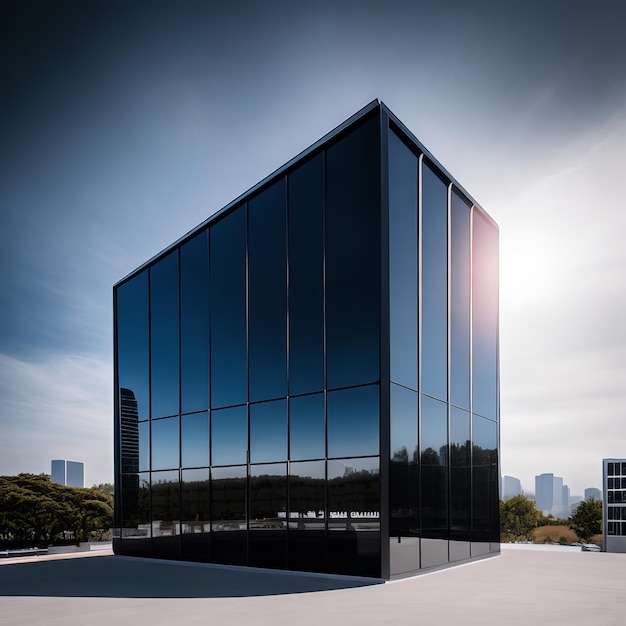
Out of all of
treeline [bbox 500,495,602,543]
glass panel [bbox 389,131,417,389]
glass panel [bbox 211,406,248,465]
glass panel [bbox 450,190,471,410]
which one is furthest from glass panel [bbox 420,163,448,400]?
treeline [bbox 500,495,602,543]

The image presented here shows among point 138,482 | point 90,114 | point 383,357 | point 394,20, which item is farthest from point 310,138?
point 138,482

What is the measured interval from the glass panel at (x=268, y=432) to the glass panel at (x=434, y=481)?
4.02 metres

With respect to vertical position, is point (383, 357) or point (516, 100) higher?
point (516, 100)

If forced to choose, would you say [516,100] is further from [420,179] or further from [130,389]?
[130,389]

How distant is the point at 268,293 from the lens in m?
20.2

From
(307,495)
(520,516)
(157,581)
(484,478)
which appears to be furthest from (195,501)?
(520,516)

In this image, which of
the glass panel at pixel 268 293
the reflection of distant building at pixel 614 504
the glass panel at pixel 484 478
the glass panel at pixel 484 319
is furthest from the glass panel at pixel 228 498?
the reflection of distant building at pixel 614 504

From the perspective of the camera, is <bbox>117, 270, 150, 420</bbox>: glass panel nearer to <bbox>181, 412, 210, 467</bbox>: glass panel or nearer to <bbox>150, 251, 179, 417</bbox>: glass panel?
<bbox>150, 251, 179, 417</bbox>: glass panel

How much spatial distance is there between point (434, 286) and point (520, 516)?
189 ft

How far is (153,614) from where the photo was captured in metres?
11.9

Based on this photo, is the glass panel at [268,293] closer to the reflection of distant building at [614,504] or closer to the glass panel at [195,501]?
the glass panel at [195,501]

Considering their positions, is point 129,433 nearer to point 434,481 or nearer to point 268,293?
point 268,293

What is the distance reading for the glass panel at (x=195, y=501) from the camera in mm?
21797

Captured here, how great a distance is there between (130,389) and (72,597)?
1326 cm
